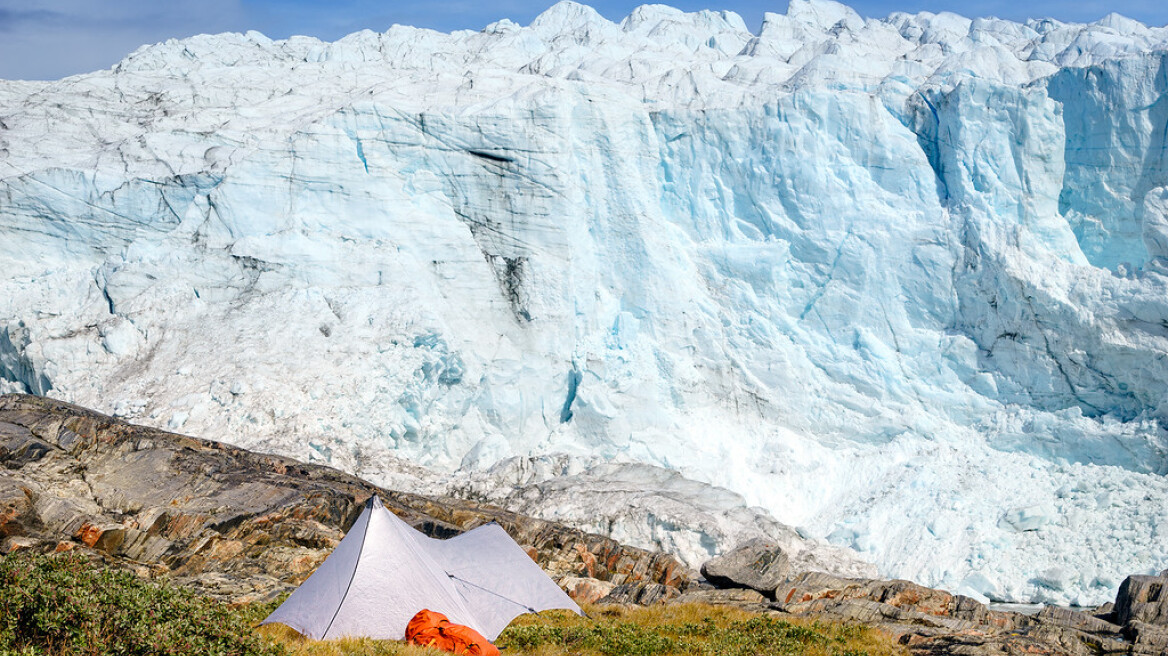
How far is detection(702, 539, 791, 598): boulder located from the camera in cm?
1939

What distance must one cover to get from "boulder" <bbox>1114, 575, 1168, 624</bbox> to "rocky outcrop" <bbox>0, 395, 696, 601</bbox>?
837cm

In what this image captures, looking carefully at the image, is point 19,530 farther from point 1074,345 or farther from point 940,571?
point 1074,345

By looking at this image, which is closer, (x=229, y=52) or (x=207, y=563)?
(x=207, y=563)

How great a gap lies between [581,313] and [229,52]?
2600cm

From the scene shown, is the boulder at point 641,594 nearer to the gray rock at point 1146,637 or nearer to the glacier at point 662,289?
the glacier at point 662,289

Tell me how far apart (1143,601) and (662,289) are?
20.8 m

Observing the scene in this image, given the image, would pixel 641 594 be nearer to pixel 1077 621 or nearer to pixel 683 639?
pixel 683 639

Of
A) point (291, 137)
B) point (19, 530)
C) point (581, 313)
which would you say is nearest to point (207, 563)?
point (19, 530)

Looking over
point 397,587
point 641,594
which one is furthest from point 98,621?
point 641,594

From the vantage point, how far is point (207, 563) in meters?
17.9

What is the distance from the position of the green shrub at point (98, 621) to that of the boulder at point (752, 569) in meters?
12.1

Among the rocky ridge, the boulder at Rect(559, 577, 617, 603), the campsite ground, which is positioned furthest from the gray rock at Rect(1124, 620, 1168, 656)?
the boulder at Rect(559, 577, 617, 603)

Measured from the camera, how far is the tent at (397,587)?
12680mm

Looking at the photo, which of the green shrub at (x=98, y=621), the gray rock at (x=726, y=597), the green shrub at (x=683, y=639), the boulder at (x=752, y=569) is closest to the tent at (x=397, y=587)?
the green shrub at (x=683, y=639)
